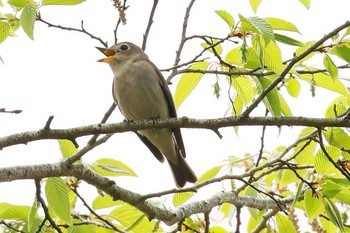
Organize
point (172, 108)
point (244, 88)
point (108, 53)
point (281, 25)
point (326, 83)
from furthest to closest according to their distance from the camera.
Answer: point (108, 53) < point (172, 108) < point (244, 88) < point (326, 83) < point (281, 25)

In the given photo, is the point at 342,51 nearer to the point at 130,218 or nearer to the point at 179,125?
the point at 179,125

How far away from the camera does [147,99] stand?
525 cm

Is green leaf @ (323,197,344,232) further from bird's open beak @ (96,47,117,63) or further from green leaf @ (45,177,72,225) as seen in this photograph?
bird's open beak @ (96,47,117,63)

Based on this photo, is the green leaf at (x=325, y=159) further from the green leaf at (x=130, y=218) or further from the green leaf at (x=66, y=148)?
the green leaf at (x=66, y=148)

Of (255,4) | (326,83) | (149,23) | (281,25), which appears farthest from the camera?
(149,23)

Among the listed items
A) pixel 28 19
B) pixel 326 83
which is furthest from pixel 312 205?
pixel 28 19

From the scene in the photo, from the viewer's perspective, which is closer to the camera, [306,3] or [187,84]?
[306,3]

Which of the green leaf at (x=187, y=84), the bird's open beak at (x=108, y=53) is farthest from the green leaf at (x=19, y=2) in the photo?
the bird's open beak at (x=108, y=53)

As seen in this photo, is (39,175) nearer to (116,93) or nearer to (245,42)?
(245,42)

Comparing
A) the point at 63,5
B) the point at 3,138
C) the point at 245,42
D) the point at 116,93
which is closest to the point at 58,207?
the point at 3,138

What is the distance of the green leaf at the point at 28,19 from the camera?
2.89 m

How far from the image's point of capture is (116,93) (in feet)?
17.3

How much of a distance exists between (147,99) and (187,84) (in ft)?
5.66

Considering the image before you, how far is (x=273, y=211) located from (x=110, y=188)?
1.37 metres
